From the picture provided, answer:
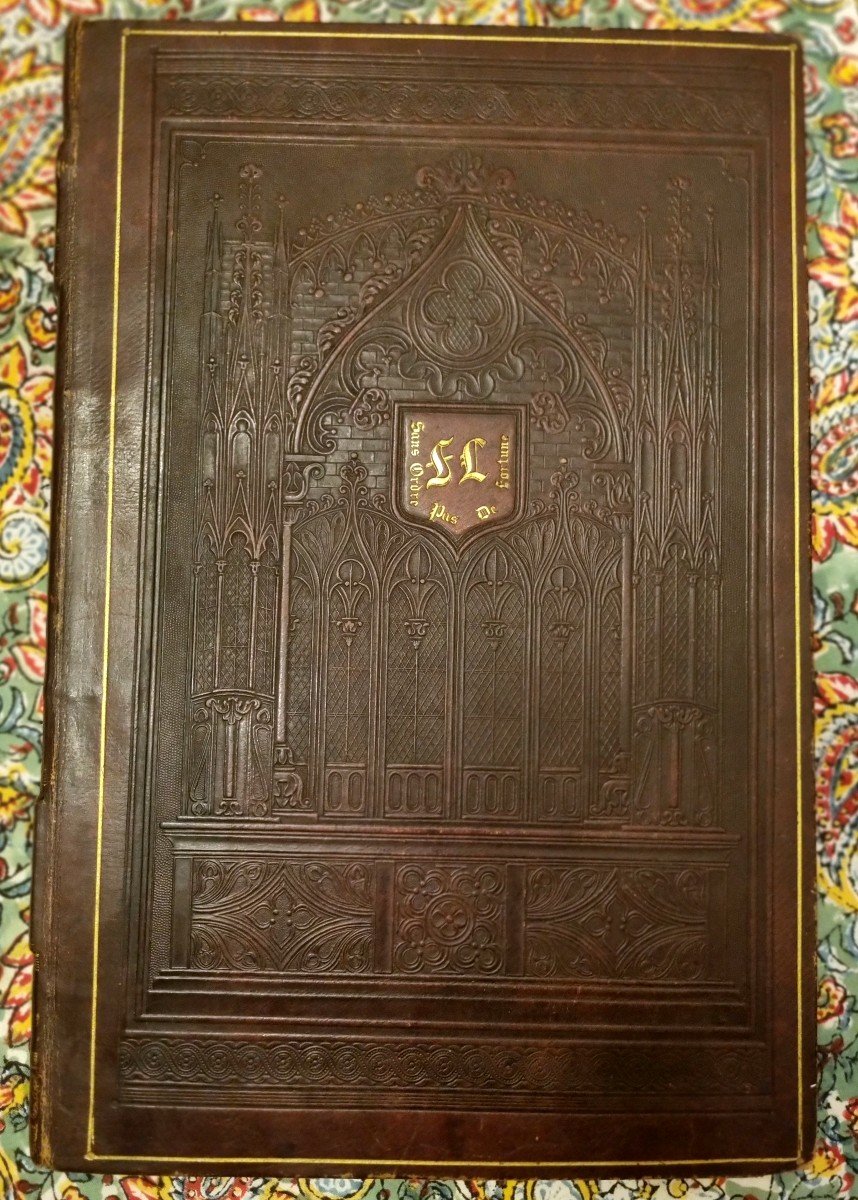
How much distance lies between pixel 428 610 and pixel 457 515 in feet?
0.60

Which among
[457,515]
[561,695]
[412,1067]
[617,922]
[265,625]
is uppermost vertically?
[457,515]

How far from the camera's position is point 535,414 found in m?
1.94

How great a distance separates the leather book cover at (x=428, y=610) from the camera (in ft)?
6.08

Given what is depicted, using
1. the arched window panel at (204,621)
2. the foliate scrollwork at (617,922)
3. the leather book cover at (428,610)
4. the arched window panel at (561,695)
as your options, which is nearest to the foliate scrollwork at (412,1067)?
the leather book cover at (428,610)

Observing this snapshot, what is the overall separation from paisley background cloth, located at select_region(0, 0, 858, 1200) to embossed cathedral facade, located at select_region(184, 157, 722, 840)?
0.23 m

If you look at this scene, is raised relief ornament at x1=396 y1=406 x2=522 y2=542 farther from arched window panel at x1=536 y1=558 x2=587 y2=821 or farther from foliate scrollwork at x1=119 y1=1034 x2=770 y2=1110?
foliate scrollwork at x1=119 y1=1034 x2=770 y2=1110

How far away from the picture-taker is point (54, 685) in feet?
6.14

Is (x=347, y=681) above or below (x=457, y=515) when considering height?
below

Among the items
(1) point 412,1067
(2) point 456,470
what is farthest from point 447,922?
(2) point 456,470

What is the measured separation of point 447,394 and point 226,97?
0.69m

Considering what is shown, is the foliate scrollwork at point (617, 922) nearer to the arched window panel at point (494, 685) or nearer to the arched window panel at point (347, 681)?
the arched window panel at point (494, 685)

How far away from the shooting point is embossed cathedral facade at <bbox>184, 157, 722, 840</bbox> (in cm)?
189

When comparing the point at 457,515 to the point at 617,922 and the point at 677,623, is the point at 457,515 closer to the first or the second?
the point at 677,623

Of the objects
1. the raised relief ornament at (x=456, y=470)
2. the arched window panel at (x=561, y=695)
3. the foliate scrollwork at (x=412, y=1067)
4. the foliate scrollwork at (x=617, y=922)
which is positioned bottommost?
the foliate scrollwork at (x=412, y=1067)
